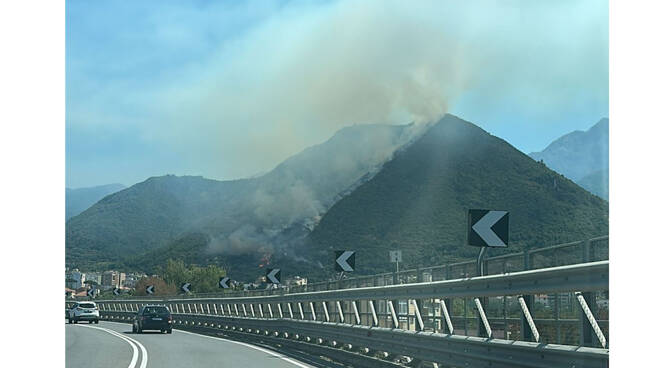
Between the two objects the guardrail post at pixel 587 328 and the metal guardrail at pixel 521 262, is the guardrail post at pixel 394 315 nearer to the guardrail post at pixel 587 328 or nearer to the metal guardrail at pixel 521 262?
the metal guardrail at pixel 521 262

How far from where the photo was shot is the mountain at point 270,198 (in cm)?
12038

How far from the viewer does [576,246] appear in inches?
343

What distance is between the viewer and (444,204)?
89.2 metres

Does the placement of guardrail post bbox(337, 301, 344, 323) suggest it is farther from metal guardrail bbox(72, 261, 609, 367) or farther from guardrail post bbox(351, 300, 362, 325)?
guardrail post bbox(351, 300, 362, 325)

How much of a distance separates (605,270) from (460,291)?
4.88 metres

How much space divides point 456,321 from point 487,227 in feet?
5.31

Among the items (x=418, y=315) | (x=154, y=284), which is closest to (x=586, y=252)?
(x=418, y=315)

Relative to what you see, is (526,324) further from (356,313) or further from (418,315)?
(356,313)

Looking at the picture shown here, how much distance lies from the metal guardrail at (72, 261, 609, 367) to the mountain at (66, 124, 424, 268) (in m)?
66.3

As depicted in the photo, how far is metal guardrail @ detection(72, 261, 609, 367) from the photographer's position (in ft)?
26.6

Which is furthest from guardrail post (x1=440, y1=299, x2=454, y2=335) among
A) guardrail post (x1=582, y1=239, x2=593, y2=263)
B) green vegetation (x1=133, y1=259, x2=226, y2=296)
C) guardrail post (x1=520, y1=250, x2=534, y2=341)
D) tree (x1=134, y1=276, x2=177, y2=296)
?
tree (x1=134, y1=276, x2=177, y2=296)
